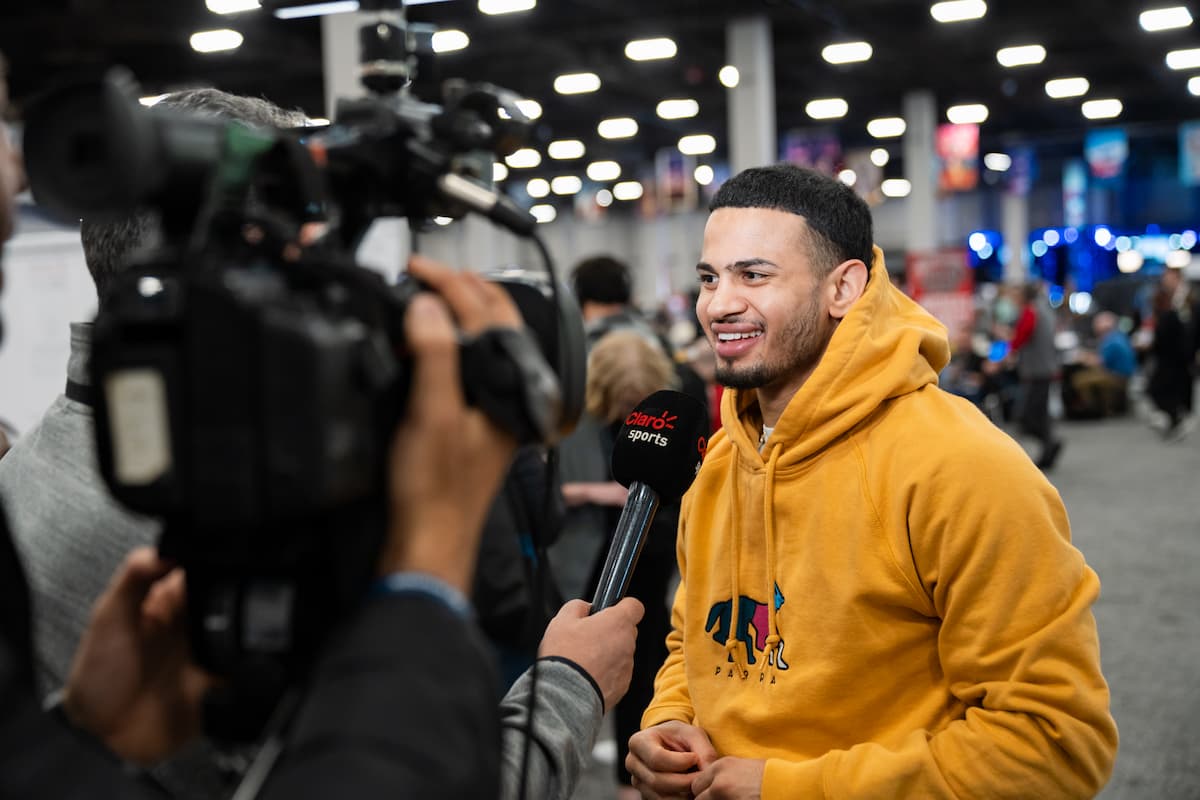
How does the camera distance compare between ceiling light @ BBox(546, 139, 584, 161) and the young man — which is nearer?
the young man

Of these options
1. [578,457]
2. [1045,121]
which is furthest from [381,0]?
[1045,121]

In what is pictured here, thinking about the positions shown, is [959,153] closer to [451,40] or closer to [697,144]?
[697,144]

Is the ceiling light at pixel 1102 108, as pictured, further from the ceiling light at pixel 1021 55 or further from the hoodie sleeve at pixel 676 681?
the hoodie sleeve at pixel 676 681

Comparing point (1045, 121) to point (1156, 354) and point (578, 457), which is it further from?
point (578, 457)

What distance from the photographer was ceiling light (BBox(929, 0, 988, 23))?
1194cm

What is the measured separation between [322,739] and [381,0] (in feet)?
2.26

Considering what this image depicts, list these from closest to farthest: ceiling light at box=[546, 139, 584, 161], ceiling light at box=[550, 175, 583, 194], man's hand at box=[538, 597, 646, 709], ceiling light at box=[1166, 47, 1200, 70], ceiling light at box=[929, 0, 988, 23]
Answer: man's hand at box=[538, 597, 646, 709] < ceiling light at box=[929, 0, 988, 23] < ceiling light at box=[1166, 47, 1200, 70] < ceiling light at box=[546, 139, 584, 161] < ceiling light at box=[550, 175, 583, 194]

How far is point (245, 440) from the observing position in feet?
2.57

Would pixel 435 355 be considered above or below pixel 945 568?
above

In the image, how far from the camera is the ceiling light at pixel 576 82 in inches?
590

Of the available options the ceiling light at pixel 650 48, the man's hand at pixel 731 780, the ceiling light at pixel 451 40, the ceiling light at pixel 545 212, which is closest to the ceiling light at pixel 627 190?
the ceiling light at pixel 545 212

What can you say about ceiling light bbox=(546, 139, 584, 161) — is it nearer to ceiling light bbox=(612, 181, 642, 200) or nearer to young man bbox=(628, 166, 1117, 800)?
ceiling light bbox=(612, 181, 642, 200)

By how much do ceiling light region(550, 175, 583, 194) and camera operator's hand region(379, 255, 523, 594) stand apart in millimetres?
26650

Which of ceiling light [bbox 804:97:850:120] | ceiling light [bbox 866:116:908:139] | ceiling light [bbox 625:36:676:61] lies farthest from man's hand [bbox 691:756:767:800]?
ceiling light [bbox 866:116:908:139]
